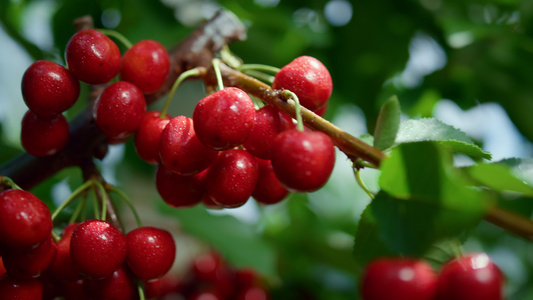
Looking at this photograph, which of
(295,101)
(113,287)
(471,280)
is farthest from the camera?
(113,287)

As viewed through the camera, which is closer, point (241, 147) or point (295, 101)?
point (295, 101)

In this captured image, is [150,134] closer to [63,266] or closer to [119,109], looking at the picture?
[119,109]

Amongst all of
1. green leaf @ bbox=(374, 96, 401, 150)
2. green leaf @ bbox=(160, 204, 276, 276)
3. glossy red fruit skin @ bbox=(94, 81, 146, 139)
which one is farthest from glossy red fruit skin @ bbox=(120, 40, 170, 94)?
green leaf @ bbox=(160, 204, 276, 276)

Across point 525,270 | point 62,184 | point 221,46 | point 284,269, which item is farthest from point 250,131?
point 525,270

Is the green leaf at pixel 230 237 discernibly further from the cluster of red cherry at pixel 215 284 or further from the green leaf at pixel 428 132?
the green leaf at pixel 428 132

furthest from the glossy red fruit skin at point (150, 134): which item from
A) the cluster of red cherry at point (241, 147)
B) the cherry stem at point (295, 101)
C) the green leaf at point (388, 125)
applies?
the green leaf at point (388, 125)

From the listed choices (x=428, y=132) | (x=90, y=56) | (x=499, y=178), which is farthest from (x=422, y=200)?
(x=90, y=56)
